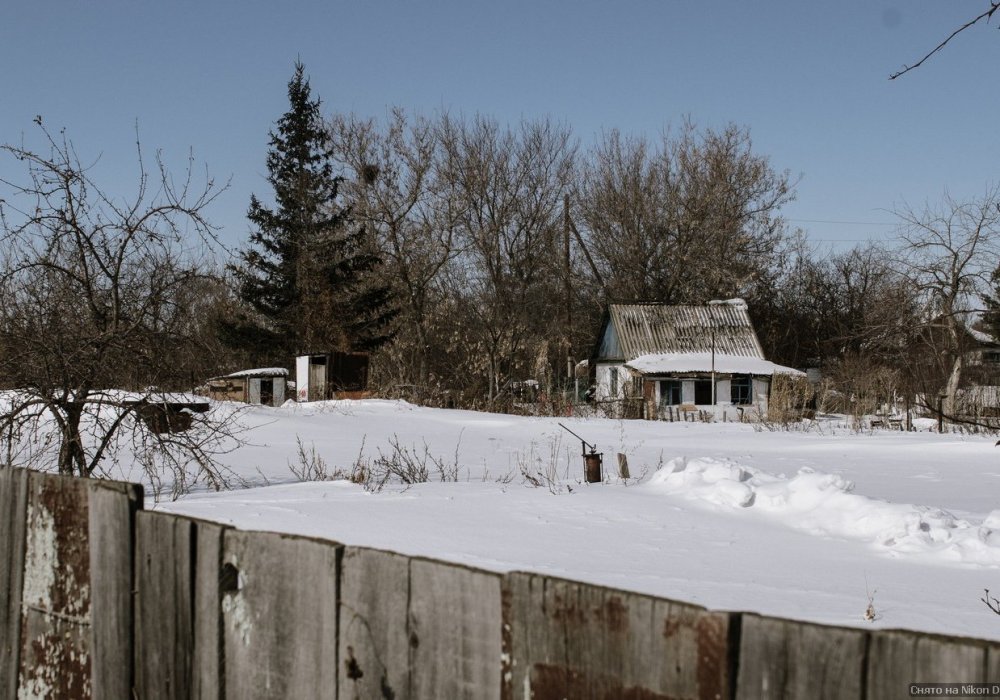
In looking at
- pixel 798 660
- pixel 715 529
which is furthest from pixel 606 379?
pixel 798 660

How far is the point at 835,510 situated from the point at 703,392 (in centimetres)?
2672

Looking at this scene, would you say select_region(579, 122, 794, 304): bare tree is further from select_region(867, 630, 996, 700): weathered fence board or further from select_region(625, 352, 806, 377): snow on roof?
select_region(867, 630, 996, 700): weathered fence board

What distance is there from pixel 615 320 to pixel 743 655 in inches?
1440

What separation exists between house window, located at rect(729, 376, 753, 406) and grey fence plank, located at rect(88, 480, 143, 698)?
33764mm

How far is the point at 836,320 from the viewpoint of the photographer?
4722 centimetres

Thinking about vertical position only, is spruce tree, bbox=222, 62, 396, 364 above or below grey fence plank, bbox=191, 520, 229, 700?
above

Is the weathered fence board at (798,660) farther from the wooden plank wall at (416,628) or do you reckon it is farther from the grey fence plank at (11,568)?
the grey fence plank at (11,568)

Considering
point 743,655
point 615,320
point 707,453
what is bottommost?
point 707,453

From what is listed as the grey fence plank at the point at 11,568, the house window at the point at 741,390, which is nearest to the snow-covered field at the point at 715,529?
the grey fence plank at the point at 11,568

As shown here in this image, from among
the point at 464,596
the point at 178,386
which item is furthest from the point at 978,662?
the point at 178,386

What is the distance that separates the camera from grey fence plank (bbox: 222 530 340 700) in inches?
69.2

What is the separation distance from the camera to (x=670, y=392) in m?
34.5

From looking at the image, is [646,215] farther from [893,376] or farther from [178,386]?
[178,386]

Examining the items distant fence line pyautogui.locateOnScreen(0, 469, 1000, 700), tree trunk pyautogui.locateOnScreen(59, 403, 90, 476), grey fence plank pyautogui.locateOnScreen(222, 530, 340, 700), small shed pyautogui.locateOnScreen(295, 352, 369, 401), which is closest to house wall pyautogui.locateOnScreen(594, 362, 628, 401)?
small shed pyautogui.locateOnScreen(295, 352, 369, 401)
